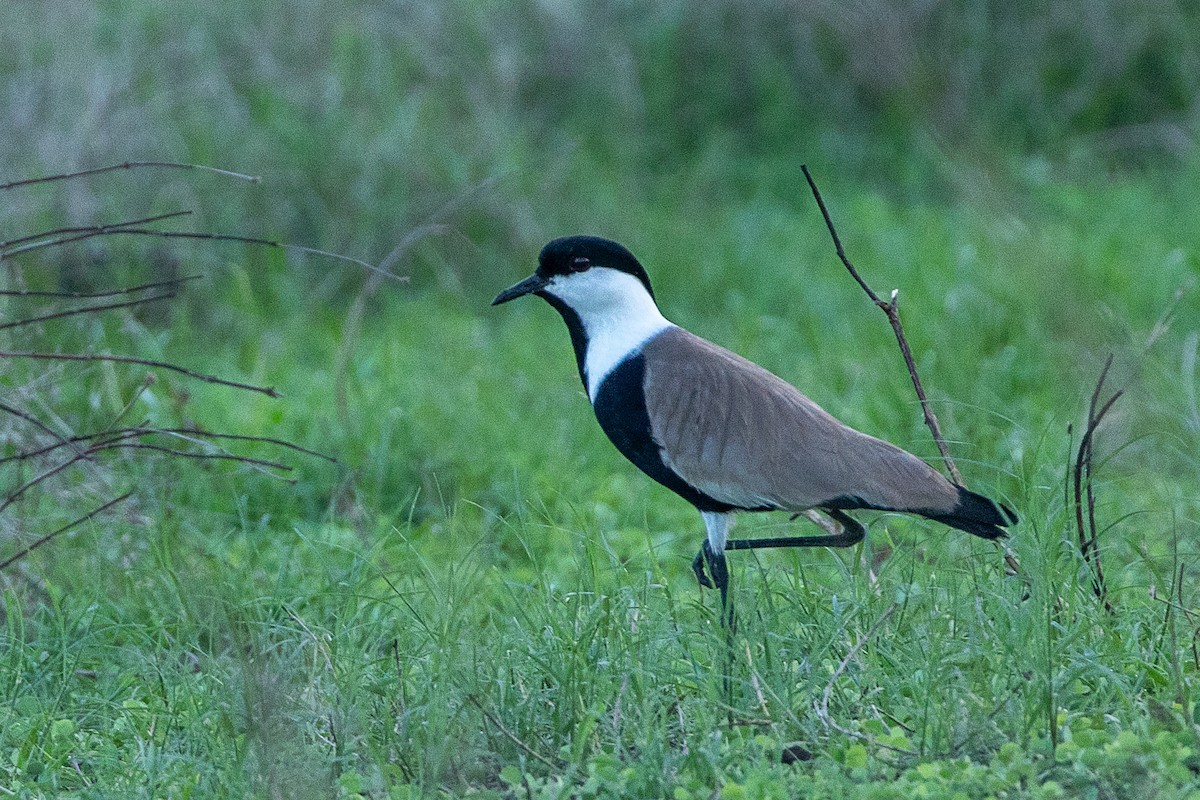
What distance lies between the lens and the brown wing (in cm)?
315

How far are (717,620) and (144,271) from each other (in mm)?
4352

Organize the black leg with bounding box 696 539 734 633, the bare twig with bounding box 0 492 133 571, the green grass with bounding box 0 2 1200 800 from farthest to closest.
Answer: the bare twig with bounding box 0 492 133 571, the black leg with bounding box 696 539 734 633, the green grass with bounding box 0 2 1200 800

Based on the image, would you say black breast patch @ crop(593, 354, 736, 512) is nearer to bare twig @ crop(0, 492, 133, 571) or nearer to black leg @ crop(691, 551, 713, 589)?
black leg @ crop(691, 551, 713, 589)

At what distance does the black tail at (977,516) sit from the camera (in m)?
3.11

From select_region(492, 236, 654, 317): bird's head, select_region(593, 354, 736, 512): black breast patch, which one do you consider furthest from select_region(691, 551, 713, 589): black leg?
select_region(492, 236, 654, 317): bird's head

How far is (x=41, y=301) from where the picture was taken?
18.6 feet

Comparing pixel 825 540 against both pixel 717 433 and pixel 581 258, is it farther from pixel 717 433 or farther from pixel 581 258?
pixel 581 258

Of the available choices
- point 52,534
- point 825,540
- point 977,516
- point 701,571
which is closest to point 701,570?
point 701,571

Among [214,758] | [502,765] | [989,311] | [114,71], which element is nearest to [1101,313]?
[989,311]

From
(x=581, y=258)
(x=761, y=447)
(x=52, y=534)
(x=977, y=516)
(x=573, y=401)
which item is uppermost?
(x=581, y=258)

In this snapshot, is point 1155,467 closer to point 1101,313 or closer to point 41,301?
point 1101,313

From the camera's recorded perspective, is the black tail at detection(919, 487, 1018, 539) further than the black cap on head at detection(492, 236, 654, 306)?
No

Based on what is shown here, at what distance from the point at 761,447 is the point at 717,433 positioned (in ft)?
0.31

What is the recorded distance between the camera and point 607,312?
3418 mm
